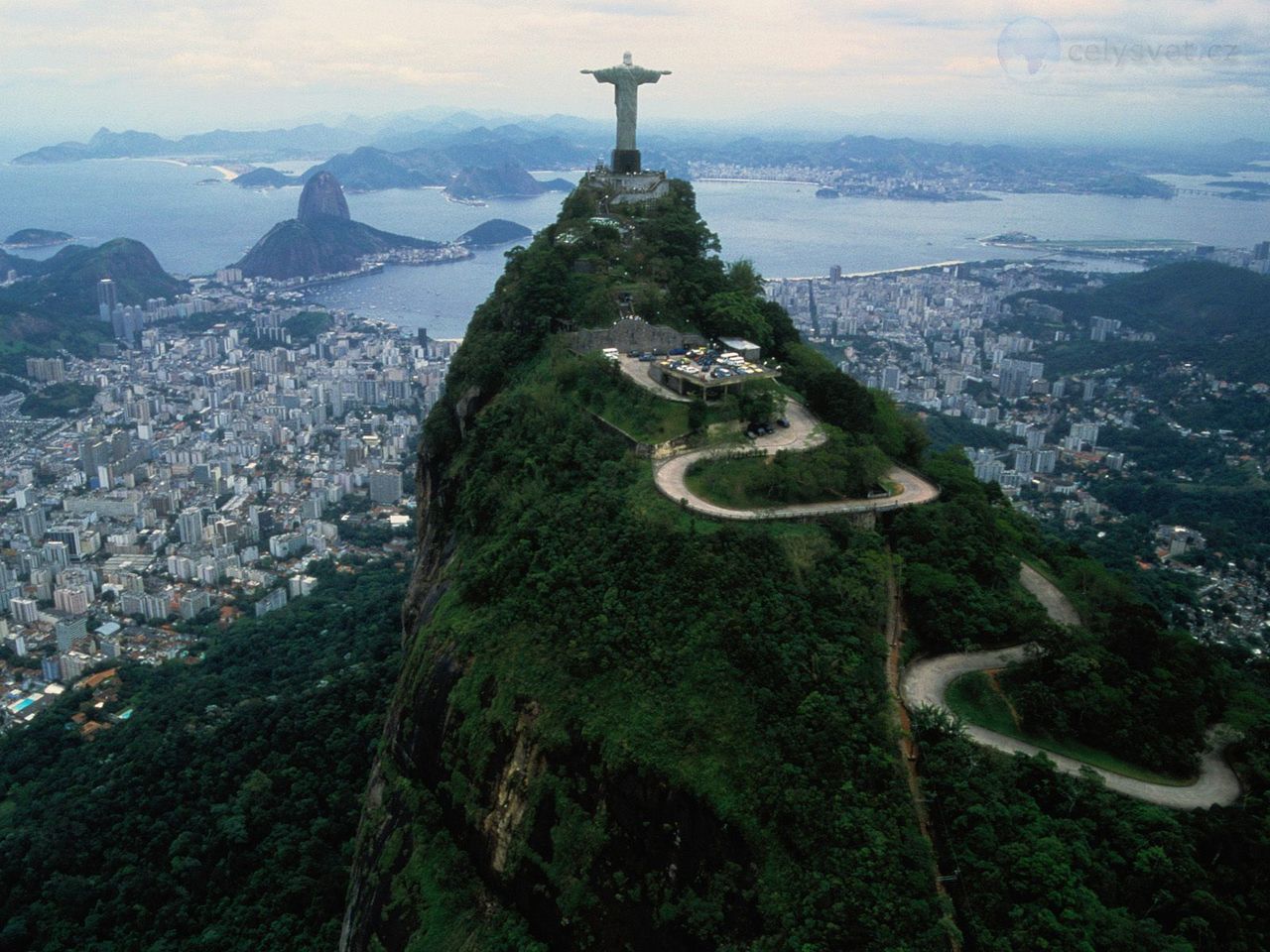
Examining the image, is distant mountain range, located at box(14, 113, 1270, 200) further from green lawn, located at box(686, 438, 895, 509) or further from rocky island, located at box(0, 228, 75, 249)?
green lawn, located at box(686, 438, 895, 509)

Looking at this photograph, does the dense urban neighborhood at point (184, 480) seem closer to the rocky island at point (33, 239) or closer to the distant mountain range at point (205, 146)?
the rocky island at point (33, 239)

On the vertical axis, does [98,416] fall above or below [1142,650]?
below

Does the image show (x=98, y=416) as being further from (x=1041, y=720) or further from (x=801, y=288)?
(x=1041, y=720)

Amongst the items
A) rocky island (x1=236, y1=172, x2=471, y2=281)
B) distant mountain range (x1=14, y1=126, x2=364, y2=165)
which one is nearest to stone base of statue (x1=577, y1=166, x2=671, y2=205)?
rocky island (x1=236, y1=172, x2=471, y2=281)

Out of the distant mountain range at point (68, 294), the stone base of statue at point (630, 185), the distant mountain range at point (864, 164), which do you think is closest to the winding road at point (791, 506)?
the stone base of statue at point (630, 185)

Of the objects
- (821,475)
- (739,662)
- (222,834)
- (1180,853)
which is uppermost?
(821,475)

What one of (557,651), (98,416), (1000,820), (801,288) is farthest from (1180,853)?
(801,288)
